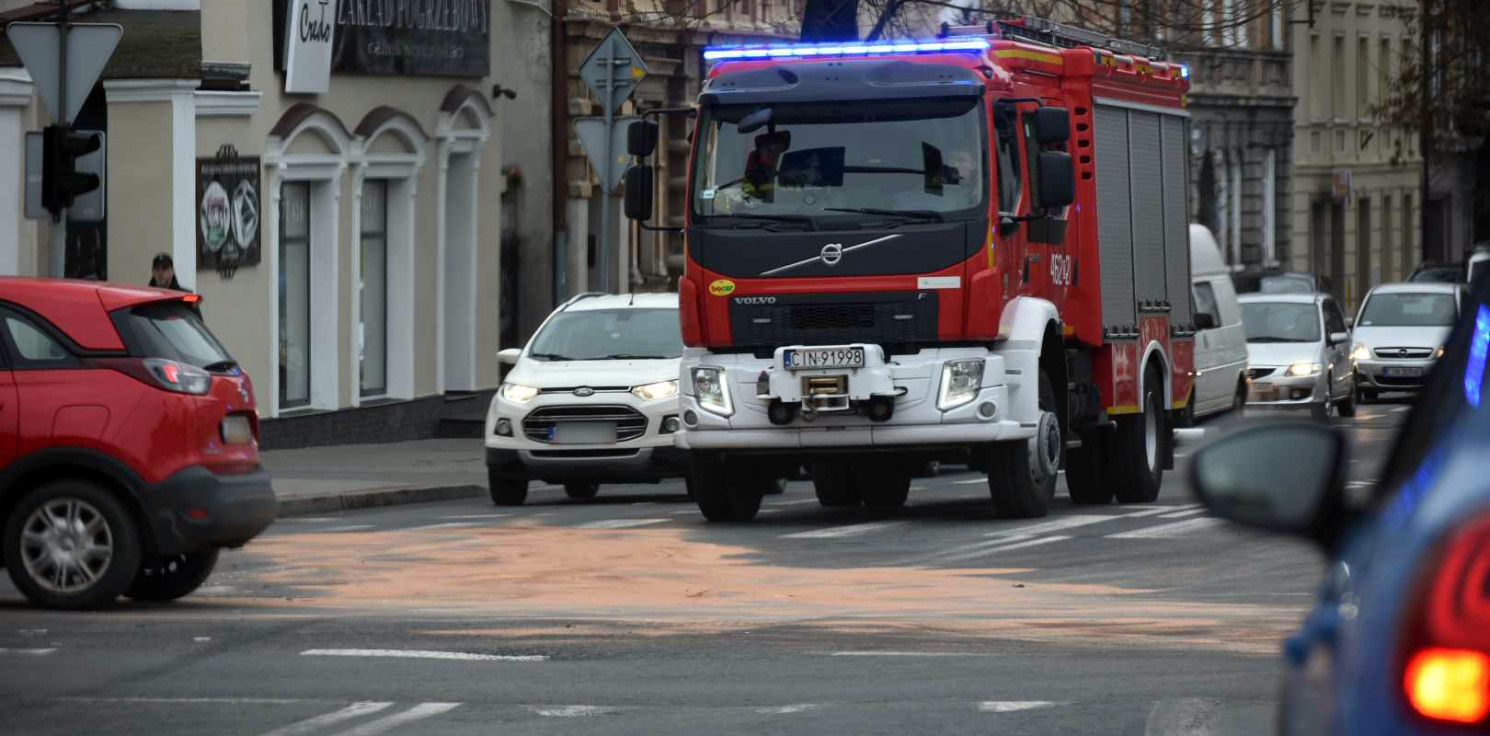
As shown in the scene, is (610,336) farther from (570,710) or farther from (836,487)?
(570,710)

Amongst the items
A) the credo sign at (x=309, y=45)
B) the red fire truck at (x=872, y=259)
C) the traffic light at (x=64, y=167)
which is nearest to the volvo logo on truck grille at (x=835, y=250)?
the red fire truck at (x=872, y=259)

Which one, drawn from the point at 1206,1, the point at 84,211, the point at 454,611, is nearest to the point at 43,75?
the point at 84,211

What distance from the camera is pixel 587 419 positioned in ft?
70.4

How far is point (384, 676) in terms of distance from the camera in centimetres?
1046

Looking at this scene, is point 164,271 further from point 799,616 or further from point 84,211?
point 799,616

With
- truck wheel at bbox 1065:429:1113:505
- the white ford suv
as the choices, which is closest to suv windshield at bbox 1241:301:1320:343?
truck wheel at bbox 1065:429:1113:505

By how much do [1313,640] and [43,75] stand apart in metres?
15.9

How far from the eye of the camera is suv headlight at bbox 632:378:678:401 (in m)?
21.5

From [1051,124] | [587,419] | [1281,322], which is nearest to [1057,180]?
[1051,124]

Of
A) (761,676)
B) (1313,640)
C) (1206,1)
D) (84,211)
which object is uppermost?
(1206,1)

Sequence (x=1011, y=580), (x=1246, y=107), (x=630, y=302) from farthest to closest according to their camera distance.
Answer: (x=1246, y=107) < (x=630, y=302) < (x=1011, y=580)

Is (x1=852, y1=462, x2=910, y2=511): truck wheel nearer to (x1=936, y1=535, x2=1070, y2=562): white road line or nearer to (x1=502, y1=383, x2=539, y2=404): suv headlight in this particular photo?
(x1=502, y1=383, x2=539, y2=404): suv headlight

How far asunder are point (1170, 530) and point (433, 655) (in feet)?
27.1

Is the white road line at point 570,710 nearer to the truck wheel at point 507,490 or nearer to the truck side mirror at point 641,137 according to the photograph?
the truck side mirror at point 641,137
